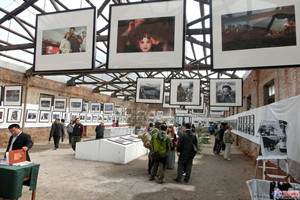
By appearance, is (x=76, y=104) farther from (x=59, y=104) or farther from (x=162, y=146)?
(x=162, y=146)

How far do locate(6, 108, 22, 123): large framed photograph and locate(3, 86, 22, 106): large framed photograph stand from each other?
0.97 m

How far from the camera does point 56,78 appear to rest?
1521 cm

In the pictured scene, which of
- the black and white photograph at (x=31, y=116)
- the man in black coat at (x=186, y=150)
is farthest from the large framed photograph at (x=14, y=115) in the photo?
the man in black coat at (x=186, y=150)

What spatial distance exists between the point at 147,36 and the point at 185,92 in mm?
5633

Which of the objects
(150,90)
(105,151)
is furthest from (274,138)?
(150,90)

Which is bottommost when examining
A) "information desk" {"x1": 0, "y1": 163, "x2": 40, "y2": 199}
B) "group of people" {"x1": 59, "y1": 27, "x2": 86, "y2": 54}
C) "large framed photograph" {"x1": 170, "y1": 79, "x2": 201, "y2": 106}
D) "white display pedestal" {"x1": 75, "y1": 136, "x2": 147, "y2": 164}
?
"white display pedestal" {"x1": 75, "y1": 136, "x2": 147, "y2": 164}

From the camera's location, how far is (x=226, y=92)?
912 cm

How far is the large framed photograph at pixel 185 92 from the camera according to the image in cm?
913

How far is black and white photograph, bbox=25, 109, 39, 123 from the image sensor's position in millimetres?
12781

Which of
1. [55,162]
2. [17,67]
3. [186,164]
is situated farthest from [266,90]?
[17,67]

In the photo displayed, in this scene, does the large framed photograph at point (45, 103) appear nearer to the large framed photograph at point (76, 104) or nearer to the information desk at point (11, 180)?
the large framed photograph at point (76, 104)

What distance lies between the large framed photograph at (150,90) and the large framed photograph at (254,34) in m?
6.02

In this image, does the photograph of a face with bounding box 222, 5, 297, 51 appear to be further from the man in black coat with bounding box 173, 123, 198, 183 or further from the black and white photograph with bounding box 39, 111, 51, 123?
the black and white photograph with bounding box 39, 111, 51, 123

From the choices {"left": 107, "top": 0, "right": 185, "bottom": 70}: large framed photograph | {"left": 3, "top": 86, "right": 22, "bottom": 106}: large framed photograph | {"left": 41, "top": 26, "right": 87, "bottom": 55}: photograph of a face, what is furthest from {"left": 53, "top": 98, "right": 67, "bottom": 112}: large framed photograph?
{"left": 107, "top": 0, "right": 185, "bottom": 70}: large framed photograph
